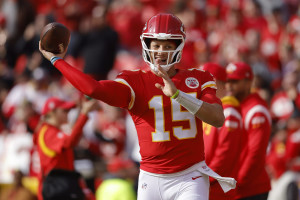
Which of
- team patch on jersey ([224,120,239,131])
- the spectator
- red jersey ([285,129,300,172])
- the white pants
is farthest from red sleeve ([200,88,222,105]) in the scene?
red jersey ([285,129,300,172])

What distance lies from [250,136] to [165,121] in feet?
6.15

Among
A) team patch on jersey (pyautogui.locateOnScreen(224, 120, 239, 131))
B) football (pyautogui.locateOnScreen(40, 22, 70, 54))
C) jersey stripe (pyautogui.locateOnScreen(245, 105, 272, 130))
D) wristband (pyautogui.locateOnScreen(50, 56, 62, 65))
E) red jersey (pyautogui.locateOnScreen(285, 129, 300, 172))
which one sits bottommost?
red jersey (pyautogui.locateOnScreen(285, 129, 300, 172))

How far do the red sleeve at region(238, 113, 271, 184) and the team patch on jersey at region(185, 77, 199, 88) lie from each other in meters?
1.72

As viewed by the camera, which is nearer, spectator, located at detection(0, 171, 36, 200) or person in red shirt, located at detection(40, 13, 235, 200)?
person in red shirt, located at detection(40, 13, 235, 200)

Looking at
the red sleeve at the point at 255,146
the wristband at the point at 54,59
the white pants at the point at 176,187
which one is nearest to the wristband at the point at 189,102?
the white pants at the point at 176,187

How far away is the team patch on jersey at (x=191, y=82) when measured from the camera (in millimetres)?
4672

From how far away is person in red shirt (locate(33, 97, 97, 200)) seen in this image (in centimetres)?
634

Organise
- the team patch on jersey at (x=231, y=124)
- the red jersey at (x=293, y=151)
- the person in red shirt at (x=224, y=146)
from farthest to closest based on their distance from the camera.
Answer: the red jersey at (x=293, y=151), the team patch on jersey at (x=231, y=124), the person in red shirt at (x=224, y=146)

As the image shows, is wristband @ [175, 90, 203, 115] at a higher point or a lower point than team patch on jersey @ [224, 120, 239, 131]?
higher

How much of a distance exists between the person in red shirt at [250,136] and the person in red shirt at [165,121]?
58.2 inches

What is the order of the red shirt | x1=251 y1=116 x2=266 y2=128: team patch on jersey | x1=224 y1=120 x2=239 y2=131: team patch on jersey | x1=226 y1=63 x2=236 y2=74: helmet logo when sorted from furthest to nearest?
the red shirt, x1=226 y1=63 x2=236 y2=74: helmet logo, x1=251 y1=116 x2=266 y2=128: team patch on jersey, x1=224 y1=120 x2=239 y2=131: team patch on jersey

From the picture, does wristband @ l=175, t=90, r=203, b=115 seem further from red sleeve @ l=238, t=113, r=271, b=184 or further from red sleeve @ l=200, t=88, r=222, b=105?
red sleeve @ l=238, t=113, r=271, b=184

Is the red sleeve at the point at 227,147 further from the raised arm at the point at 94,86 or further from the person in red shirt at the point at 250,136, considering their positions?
the raised arm at the point at 94,86

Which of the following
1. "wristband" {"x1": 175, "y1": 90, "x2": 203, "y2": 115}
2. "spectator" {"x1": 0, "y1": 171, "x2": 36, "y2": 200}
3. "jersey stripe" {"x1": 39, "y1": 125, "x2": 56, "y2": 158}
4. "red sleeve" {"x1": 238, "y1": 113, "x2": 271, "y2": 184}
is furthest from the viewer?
"spectator" {"x1": 0, "y1": 171, "x2": 36, "y2": 200}
